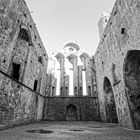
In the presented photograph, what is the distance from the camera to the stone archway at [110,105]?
36.2 ft

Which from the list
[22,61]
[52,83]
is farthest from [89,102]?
[22,61]

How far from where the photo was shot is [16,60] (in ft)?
31.9

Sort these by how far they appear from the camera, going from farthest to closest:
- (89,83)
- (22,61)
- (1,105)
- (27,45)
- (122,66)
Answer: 1. (89,83)
2. (27,45)
3. (22,61)
4. (122,66)
5. (1,105)

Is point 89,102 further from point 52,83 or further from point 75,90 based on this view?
point 52,83

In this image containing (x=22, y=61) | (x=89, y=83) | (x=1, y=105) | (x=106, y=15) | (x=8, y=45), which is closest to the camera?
(x=1, y=105)

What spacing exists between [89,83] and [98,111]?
15.0ft

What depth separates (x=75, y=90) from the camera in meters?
17.4

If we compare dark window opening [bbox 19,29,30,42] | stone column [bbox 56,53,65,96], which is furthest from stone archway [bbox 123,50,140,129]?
stone column [bbox 56,53,65,96]

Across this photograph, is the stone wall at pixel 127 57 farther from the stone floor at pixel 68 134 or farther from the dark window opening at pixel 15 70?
the dark window opening at pixel 15 70

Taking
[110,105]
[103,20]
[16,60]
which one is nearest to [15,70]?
[16,60]

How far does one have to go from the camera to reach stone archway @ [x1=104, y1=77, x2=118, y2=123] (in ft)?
36.2

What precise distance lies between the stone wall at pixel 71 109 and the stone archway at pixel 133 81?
8066 millimetres

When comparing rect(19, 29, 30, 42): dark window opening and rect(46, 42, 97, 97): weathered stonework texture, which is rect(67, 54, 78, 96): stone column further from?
rect(19, 29, 30, 42): dark window opening

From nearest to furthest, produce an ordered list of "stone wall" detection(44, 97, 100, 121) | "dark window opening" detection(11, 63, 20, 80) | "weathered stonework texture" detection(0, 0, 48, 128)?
"weathered stonework texture" detection(0, 0, 48, 128), "dark window opening" detection(11, 63, 20, 80), "stone wall" detection(44, 97, 100, 121)
